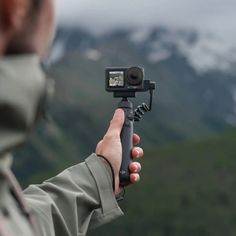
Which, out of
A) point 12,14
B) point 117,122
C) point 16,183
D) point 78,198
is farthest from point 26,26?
point 117,122

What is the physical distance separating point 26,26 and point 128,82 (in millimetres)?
2739

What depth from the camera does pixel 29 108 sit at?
287cm

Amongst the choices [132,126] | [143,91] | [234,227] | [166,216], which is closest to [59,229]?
[132,126]

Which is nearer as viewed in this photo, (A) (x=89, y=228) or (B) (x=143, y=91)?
(A) (x=89, y=228)

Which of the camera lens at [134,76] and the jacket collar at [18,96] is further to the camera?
the camera lens at [134,76]

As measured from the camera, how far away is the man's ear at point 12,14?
279 centimetres

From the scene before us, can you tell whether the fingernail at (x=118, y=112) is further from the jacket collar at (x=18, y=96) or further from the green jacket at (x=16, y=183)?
the jacket collar at (x=18, y=96)

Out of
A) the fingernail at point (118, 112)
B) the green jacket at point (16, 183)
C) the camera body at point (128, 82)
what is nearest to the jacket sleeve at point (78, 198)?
the green jacket at point (16, 183)

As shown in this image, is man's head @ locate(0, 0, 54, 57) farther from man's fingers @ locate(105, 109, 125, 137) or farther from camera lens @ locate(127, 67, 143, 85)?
camera lens @ locate(127, 67, 143, 85)

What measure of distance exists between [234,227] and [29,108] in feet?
515

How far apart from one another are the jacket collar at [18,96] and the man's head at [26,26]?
0.04 m

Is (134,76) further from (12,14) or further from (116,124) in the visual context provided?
(12,14)

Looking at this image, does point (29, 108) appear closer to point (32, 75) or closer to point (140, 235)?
point (32, 75)

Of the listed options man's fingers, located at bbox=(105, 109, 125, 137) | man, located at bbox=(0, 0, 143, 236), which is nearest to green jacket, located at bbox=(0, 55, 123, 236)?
man, located at bbox=(0, 0, 143, 236)
